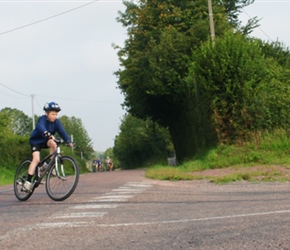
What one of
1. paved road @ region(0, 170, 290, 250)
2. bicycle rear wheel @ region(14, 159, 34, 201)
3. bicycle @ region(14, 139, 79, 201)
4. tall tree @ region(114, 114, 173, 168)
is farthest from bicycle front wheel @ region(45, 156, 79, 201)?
tall tree @ region(114, 114, 173, 168)

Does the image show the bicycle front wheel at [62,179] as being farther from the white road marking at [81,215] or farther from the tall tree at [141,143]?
the tall tree at [141,143]

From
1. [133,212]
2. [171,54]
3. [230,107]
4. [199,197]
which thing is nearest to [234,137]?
[230,107]

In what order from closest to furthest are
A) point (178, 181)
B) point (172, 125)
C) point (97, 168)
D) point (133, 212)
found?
point (133, 212)
point (178, 181)
point (172, 125)
point (97, 168)

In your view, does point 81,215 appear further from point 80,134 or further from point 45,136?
point 80,134

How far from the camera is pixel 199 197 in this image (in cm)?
1046

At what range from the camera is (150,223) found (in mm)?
6895

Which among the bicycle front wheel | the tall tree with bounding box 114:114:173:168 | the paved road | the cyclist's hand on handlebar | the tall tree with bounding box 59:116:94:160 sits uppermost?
the tall tree with bounding box 59:116:94:160

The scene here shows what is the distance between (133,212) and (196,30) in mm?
27218

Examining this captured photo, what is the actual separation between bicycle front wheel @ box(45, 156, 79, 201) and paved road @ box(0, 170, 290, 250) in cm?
31

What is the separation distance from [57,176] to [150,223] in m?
3.89

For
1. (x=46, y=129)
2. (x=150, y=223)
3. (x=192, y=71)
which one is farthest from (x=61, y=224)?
(x=192, y=71)

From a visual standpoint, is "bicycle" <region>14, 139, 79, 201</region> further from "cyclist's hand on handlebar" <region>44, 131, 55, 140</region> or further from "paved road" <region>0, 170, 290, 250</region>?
"paved road" <region>0, 170, 290, 250</region>

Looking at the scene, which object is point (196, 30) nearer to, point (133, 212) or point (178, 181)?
point (178, 181)

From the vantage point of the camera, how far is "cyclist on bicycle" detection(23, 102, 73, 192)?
421 inches
